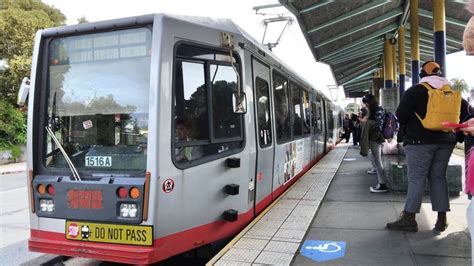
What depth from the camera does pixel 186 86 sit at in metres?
4.10

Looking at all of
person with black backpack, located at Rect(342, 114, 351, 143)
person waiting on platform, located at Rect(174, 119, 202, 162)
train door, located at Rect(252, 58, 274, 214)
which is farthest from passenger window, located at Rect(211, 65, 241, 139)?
person with black backpack, located at Rect(342, 114, 351, 143)

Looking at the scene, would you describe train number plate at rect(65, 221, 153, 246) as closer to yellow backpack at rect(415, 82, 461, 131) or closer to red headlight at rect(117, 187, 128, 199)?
red headlight at rect(117, 187, 128, 199)

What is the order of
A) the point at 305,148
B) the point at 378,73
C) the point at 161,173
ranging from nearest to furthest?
the point at 161,173 < the point at 305,148 < the point at 378,73

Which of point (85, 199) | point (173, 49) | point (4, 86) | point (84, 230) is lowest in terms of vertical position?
point (84, 230)

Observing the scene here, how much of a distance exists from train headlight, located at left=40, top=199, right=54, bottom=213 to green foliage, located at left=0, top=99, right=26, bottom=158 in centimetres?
1740

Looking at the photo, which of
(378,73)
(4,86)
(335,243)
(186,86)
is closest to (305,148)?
(335,243)

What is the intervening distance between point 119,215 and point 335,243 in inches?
89.5

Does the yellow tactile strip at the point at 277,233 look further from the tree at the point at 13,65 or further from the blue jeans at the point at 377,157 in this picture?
the tree at the point at 13,65

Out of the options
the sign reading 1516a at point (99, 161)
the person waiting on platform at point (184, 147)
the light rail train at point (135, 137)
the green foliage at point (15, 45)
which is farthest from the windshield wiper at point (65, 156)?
the green foliage at point (15, 45)

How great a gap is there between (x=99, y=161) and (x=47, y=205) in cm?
67

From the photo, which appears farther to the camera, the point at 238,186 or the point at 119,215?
the point at 238,186

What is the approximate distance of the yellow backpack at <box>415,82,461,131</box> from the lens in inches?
178

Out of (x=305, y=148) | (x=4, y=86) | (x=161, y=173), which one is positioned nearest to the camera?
(x=161, y=173)

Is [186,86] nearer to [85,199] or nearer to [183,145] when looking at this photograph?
[183,145]
